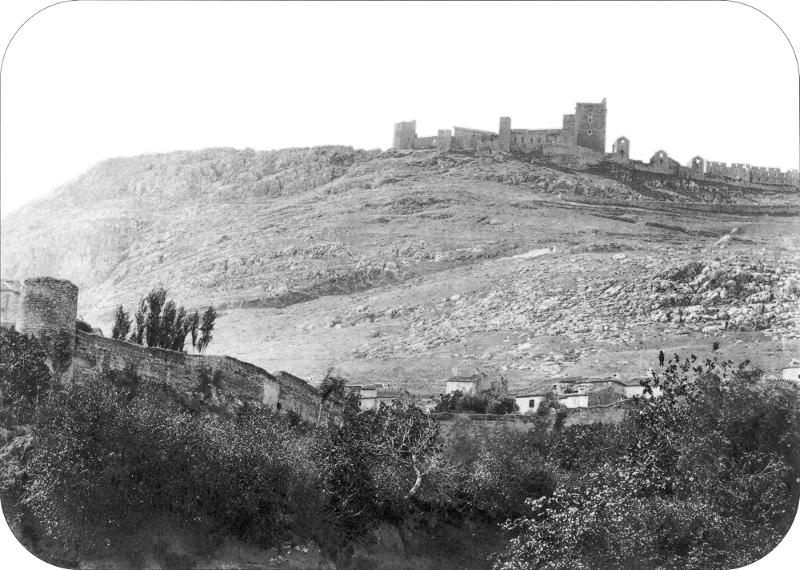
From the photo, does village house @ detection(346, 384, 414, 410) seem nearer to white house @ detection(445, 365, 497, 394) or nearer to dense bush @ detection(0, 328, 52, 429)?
white house @ detection(445, 365, 497, 394)

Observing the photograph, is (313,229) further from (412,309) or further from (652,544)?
(652,544)

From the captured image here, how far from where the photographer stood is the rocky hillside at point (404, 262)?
16391 millimetres

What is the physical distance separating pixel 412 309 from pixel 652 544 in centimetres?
458

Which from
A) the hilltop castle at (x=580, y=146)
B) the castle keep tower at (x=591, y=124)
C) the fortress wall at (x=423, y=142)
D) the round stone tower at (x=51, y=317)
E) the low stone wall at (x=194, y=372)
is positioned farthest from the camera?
the fortress wall at (x=423, y=142)

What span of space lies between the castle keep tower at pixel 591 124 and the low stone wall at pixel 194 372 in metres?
4.88

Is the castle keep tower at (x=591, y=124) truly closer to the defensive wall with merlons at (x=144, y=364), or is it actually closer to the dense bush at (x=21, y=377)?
the defensive wall with merlons at (x=144, y=364)

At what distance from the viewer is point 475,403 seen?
52.9ft

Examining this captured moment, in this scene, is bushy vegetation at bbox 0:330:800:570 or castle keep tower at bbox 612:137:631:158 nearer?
bushy vegetation at bbox 0:330:800:570

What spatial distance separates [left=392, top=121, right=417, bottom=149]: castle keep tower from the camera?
651 inches

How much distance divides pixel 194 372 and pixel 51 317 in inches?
76.4

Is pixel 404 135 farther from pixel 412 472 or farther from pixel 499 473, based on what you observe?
pixel 499 473

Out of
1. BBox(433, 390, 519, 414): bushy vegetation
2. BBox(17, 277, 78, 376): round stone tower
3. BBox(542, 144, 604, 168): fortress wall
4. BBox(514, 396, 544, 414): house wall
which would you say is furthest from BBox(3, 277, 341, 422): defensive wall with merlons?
BBox(542, 144, 604, 168): fortress wall

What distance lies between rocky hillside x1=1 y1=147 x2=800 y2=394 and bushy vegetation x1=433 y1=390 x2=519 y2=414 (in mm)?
239

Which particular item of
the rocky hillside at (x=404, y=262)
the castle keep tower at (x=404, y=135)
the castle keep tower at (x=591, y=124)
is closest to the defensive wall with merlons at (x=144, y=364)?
the rocky hillside at (x=404, y=262)
